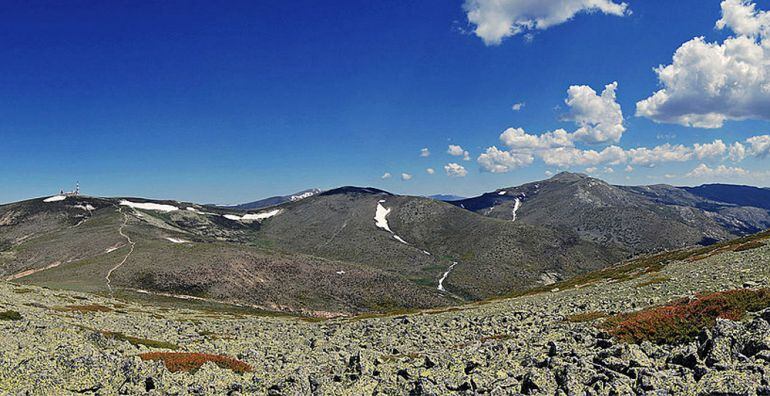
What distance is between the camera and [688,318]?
2056 centimetres

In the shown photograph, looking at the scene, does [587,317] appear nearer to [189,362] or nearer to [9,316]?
[189,362]

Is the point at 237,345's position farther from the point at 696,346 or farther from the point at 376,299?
the point at 376,299

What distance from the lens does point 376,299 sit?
140375 millimetres

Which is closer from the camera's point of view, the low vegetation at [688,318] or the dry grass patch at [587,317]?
the low vegetation at [688,318]

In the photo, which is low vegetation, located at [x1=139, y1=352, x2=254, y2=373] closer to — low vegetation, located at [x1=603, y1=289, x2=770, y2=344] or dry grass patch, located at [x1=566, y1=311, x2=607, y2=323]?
low vegetation, located at [x1=603, y1=289, x2=770, y2=344]

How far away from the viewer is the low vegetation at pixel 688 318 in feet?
63.0

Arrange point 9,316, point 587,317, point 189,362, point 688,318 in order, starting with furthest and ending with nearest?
point 9,316 < point 587,317 < point 688,318 < point 189,362

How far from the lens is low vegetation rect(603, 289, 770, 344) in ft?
63.0

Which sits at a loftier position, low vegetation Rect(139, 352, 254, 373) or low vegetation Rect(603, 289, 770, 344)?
low vegetation Rect(603, 289, 770, 344)

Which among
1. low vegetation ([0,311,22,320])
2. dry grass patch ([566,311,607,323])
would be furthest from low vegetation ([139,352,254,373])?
low vegetation ([0,311,22,320])

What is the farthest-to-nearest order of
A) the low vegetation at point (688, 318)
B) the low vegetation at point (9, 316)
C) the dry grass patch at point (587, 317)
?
1. the low vegetation at point (9, 316)
2. the dry grass patch at point (587, 317)
3. the low vegetation at point (688, 318)

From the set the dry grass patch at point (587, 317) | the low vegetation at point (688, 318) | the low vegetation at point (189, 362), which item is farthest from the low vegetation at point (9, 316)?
the low vegetation at point (688, 318)

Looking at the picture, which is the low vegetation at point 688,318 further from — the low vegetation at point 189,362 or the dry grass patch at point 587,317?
the low vegetation at point 189,362

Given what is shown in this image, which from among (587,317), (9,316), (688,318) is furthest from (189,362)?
(9,316)
